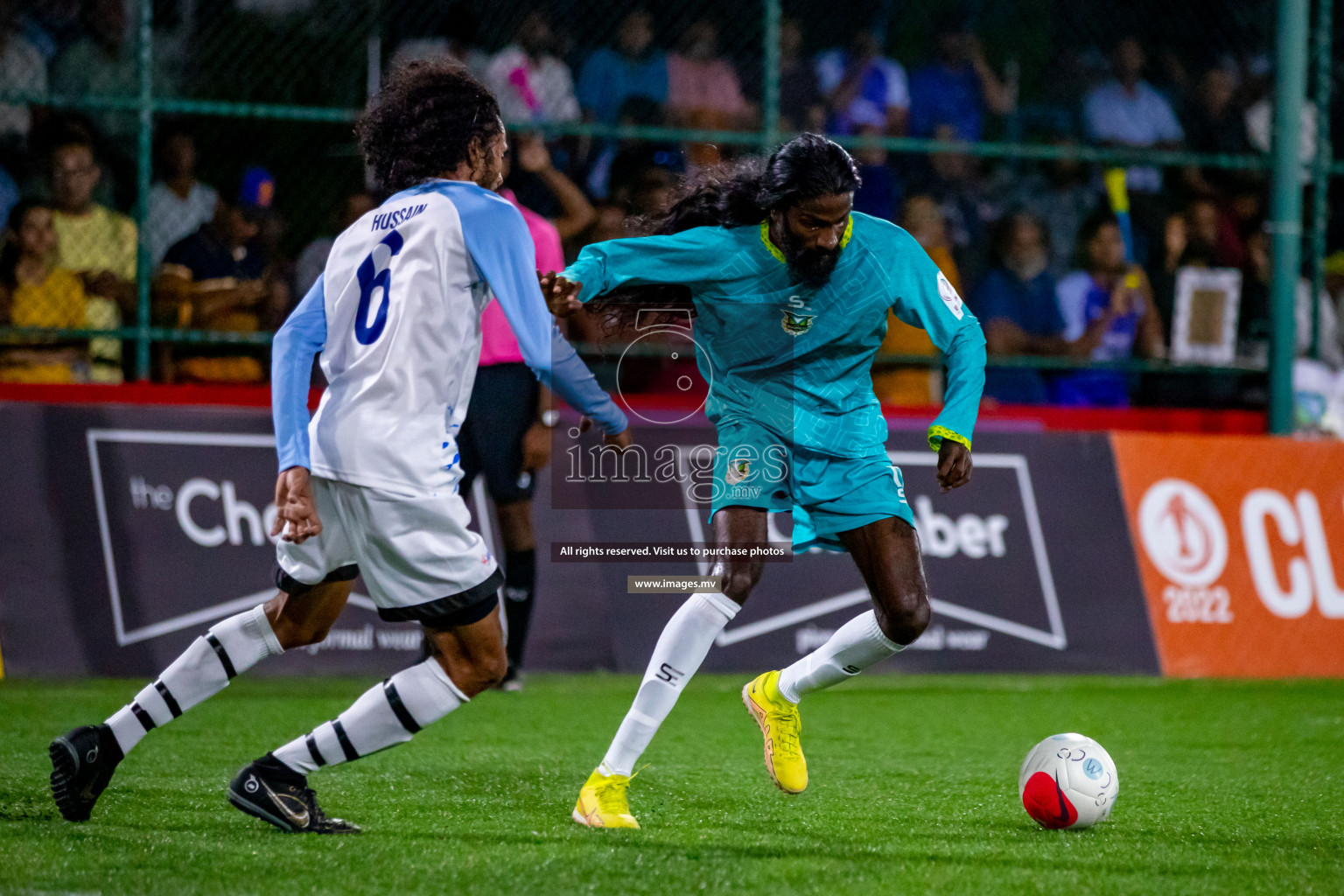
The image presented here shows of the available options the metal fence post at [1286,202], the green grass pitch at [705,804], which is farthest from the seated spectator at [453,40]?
the metal fence post at [1286,202]

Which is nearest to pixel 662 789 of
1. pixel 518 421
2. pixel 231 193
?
pixel 518 421

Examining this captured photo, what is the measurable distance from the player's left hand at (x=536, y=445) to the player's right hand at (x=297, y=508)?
3.37 m

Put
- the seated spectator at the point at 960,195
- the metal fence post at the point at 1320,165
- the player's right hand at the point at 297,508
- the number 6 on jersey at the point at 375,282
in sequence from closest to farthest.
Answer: the player's right hand at the point at 297,508
the number 6 on jersey at the point at 375,282
the metal fence post at the point at 1320,165
the seated spectator at the point at 960,195

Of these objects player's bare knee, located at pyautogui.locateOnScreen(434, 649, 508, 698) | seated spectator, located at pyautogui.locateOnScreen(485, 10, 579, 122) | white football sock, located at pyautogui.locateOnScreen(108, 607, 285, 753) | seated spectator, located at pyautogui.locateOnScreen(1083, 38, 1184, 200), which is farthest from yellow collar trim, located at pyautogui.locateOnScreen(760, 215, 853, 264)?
seated spectator, located at pyautogui.locateOnScreen(1083, 38, 1184, 200)

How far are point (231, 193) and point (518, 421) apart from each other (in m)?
2.55

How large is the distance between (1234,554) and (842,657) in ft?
14.5

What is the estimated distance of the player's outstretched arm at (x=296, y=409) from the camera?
3699 mm

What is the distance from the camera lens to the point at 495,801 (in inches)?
180

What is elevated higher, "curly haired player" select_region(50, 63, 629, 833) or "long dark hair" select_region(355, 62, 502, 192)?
"long dark hair" select_region(355, 62, 502, 192)

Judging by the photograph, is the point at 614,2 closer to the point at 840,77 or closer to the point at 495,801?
the point at 840,77

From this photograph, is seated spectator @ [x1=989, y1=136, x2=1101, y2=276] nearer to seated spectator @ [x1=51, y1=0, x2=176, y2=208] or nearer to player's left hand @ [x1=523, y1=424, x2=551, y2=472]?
player's left hand @ [x1=523, y1=424, x2=551, y2=472]

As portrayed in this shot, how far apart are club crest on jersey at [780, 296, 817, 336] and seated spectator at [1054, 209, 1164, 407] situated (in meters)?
5.54

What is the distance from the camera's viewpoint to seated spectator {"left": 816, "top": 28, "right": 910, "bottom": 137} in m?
10.2

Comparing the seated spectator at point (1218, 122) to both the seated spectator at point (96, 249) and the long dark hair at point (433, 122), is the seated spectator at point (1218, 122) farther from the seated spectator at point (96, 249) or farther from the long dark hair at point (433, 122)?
the long dark hair at point (433, 122)
